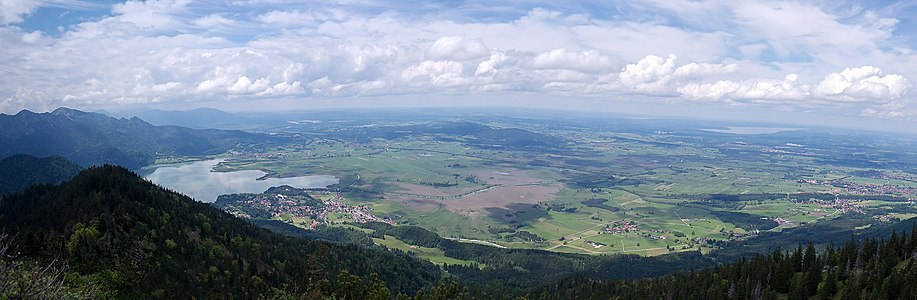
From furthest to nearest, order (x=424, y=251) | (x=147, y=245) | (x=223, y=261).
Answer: (x=424, y=251), (x=223, y=261), (x=147, y=245)

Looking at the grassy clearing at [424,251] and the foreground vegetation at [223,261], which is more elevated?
the foreground vegetation at [223,261]

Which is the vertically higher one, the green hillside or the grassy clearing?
the green hillside

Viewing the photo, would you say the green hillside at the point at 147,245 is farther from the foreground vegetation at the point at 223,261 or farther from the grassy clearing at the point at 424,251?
the grassy clearing at the point at 424,251

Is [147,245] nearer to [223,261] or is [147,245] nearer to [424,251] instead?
[223,261]

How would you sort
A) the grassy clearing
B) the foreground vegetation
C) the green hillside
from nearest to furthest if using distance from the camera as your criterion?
the foreground vegetation < the green hillside < the grassy clearing

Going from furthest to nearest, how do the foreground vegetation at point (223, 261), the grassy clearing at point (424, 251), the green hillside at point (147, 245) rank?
the grassy clearing at point (424, 251)
the green hillside at point (147, 245)
the foreground vegetation at point (223, 261)

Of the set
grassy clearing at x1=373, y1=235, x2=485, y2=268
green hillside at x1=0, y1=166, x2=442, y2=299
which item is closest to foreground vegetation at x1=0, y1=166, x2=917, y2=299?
green hillside at x1=0, y1=166, x2=442, y2=299

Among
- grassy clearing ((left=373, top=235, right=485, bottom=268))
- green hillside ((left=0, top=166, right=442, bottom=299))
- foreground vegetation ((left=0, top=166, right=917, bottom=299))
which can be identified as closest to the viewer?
foreground vegetation ((left=0, top=166, right=917, bottom=299))

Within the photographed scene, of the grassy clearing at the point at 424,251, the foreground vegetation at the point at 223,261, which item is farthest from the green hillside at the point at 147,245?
the grassy clearing at the point at 424,251

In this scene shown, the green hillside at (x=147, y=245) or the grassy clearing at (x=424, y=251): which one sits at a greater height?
the green hillside at (x=147, y=245)

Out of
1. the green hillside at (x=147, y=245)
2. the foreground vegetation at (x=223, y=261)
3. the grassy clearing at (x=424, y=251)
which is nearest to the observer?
the foreground vegetation at (x=223, y=261)

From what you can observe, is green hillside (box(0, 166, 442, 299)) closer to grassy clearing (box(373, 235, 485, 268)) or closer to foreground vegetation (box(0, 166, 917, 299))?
foreground vegetation (box(0, 166, 917, 299))

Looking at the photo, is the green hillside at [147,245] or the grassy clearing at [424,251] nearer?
the green hillside at [147,245]

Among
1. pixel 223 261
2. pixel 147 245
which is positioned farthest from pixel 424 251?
pixel 147 245
